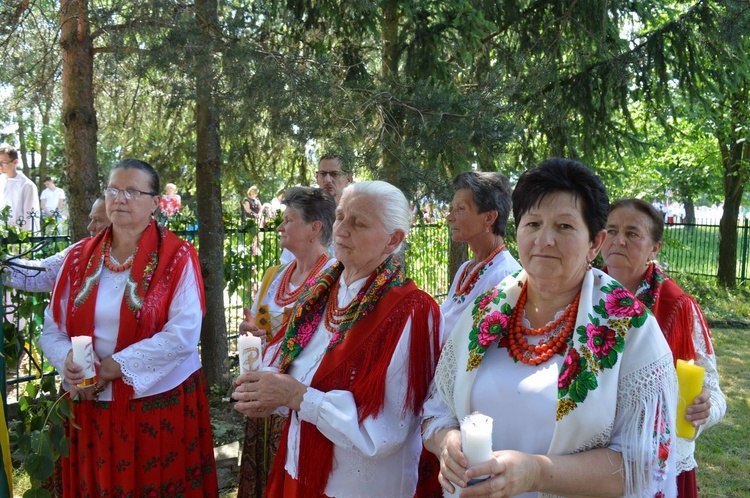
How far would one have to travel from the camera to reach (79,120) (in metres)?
4.52

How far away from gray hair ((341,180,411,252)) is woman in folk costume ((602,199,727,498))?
3.16 ft

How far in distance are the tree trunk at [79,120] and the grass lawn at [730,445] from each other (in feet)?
16.4

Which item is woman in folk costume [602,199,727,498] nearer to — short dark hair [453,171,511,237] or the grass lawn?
short dark hair [453,171,511,237]

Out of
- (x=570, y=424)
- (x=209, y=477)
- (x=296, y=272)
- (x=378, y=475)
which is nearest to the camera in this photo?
(x=570, y=424)

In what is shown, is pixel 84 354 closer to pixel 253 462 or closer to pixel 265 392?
pixel 265 392

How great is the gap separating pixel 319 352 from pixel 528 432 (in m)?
1.00

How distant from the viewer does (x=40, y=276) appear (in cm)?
346

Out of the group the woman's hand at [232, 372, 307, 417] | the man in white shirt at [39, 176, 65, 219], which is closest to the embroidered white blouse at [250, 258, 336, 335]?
the woman's hand at [232, 372, 307, 417]

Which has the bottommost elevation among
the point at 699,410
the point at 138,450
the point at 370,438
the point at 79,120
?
the point at 138,450

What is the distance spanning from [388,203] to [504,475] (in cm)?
128

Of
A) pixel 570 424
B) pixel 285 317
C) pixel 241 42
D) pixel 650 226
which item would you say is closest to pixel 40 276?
pixel 285 317

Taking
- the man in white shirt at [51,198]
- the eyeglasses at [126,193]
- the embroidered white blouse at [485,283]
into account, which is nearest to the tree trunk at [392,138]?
the embroidered white blouse at [485,283]

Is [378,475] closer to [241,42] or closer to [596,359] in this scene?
[596,359]

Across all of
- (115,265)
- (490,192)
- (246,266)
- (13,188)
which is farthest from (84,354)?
(13,188)
